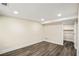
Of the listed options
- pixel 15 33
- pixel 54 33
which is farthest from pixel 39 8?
pixel 54 33

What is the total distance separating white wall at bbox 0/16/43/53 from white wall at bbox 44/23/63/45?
4.52 feet

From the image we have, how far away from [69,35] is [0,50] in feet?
18.5

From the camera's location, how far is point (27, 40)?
3.81 m

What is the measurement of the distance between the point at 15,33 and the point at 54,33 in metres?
3.04

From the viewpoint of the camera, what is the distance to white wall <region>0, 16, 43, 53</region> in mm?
2654

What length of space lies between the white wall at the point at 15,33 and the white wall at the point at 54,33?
1379 millimetres

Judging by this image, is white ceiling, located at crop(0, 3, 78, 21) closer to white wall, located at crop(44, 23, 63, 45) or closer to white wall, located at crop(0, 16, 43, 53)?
white wall, located at crop(0, 16, 43, 53)

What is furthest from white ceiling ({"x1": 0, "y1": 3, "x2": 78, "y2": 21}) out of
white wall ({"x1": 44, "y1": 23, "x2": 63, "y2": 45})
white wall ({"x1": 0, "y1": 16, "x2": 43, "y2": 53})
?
white wall ({"x1": 44, "y1": 23, "x2": 63, "y2": 45})

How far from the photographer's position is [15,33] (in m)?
3.09

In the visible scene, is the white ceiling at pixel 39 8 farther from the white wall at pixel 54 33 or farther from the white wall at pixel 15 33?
the white wall at pixel 54 33

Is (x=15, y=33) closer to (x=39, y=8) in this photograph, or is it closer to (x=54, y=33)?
(x=39, y=8)

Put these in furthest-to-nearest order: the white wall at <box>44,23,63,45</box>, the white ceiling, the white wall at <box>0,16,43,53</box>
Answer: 1. the white wall at <box>44,23,63,45</box>
2. the white wall at <box>0,16,43,53</box>
3. the white ceiling

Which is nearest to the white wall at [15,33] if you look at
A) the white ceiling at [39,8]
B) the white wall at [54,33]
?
the white ceiling at [39,8]

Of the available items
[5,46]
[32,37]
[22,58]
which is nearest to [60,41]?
[32,37]
